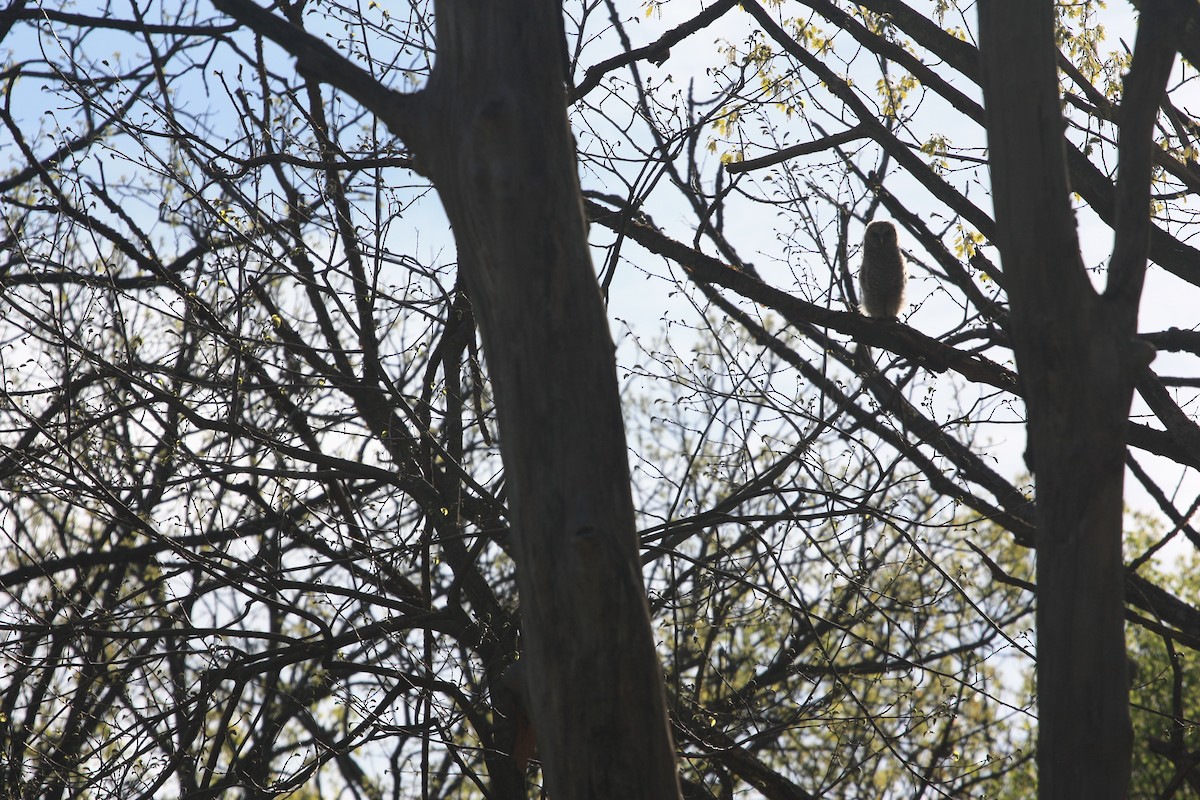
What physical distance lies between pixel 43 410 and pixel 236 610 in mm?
1870

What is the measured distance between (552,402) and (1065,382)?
1.27 m

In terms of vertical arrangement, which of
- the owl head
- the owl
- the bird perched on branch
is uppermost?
the owl head

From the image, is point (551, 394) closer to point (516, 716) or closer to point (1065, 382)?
point (1065, 382)

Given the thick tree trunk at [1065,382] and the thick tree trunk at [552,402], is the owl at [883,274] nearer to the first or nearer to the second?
the thick tree trunk at [1065,382]

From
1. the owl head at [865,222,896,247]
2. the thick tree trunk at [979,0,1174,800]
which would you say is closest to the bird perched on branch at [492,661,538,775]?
the thick tree trunk at [979,0,1174,800]

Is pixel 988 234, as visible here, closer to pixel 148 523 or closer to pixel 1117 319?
pixel 1117 319

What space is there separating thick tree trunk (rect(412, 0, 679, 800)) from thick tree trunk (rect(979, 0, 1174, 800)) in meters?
0.99

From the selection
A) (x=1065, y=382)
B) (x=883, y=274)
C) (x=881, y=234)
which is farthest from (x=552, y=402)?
(x=881, y=234)

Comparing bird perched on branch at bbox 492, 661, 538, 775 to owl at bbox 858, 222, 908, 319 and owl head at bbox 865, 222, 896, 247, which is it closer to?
owl at bbox 858, 222, 908, 319

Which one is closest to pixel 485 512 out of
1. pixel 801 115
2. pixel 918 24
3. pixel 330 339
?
pixel 330 339

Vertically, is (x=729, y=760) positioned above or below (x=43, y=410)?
below

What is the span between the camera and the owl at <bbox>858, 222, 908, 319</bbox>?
8836 mm

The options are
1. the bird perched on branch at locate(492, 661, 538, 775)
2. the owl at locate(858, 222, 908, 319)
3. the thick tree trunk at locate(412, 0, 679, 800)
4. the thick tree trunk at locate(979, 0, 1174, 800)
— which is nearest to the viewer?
the thick tree trunk at locate(979, 0, 1174, 800)

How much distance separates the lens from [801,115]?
529 cm
